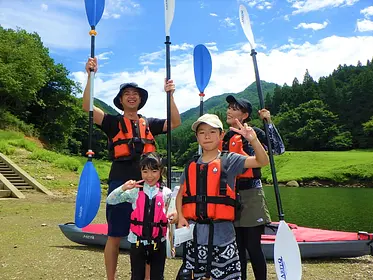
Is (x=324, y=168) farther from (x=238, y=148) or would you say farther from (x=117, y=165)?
(x=117, y=165)

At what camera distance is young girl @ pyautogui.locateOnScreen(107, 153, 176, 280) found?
263cm

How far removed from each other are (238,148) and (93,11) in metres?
2.02

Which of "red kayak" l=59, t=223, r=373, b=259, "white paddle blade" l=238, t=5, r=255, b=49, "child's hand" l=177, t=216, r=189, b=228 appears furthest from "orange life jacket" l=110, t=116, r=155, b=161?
"red kayak" l=59, t=223, r=373, b=259

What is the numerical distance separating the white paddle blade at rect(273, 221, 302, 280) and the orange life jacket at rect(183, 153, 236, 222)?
0.88 m

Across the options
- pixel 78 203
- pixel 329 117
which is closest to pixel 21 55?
pixel 78 203

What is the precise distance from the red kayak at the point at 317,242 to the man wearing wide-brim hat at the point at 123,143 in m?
2.32

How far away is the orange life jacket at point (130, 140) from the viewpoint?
2865 millimetres

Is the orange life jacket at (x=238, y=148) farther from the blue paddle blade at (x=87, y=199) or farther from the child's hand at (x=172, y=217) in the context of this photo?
the blue paddle blade at (x=87, y=199)

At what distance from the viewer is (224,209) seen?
2277mm

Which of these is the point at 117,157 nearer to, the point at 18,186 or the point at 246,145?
the point at 246,145

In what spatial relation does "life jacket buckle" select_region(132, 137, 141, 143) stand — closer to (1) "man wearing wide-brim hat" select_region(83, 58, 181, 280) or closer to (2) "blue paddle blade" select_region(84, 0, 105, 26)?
(1) "man wearing wide-brim hat" select_region(83, 58, 181, 280)

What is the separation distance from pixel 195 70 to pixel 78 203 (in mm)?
2225

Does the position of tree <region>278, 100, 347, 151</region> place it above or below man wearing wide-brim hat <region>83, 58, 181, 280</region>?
above

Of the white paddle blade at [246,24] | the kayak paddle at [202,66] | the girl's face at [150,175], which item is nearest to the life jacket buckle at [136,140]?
the girl's face at [150,175]
